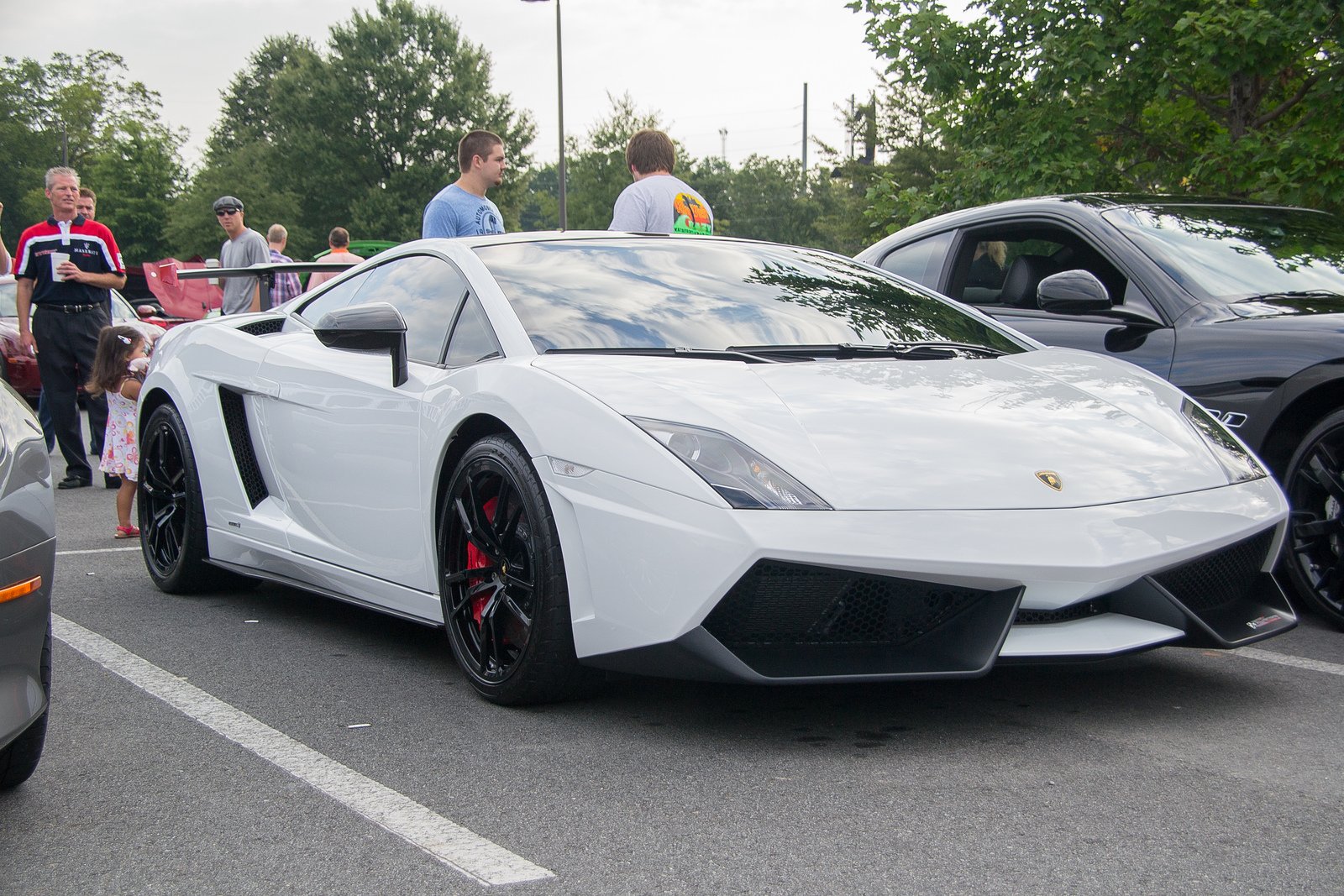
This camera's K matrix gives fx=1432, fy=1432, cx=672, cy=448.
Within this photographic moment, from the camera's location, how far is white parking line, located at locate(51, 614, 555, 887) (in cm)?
259

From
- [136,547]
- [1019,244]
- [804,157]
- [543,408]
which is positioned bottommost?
[136,547]

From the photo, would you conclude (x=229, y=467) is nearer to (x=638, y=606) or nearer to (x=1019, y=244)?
(x=638, y=606)

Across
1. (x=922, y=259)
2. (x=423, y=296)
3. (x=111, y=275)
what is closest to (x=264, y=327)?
(x=423, y=296)

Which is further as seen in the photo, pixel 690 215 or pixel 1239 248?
pixel 690 215

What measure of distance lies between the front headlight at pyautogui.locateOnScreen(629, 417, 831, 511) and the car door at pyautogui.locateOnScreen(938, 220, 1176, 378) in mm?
2183

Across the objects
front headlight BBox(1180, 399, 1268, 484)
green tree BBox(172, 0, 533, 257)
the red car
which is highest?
green tree BBox(172, 0, 533, 257)

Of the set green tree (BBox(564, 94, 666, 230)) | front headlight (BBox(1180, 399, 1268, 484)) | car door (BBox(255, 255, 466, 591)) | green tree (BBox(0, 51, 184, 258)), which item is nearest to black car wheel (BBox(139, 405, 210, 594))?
car door (BBox(255, 255, 466, 591))

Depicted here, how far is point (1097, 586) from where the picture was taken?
3186mm

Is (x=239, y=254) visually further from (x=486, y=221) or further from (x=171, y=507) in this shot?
(x=171, y=507)

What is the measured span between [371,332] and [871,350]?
140 centimetres

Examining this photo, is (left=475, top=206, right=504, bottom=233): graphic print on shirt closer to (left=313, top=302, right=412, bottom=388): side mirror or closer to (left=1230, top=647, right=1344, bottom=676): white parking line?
(left=313, top=302, right=412, bottom=388): side mirror

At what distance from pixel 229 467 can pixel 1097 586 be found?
313 centimetres

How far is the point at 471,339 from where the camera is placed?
4051 millimetres

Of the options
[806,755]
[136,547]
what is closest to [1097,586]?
[806,755]
